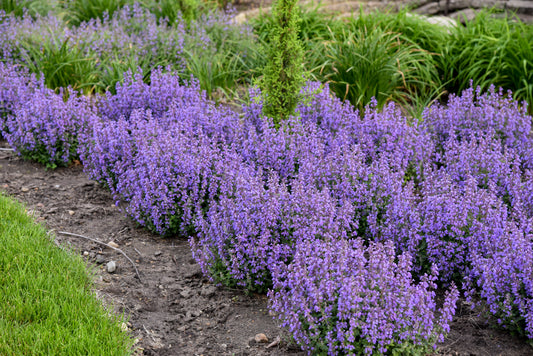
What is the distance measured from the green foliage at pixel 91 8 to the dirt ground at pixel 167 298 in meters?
5.02

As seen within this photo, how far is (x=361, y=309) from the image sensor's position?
2980 millimetres

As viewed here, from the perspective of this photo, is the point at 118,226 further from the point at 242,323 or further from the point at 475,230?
the point at 475,230

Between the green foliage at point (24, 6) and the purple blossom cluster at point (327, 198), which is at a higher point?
the green foliage at point (24, 6)

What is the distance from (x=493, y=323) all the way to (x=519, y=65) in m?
4.42

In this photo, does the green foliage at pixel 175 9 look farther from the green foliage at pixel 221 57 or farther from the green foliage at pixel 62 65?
the green foliage at pixel 62 65

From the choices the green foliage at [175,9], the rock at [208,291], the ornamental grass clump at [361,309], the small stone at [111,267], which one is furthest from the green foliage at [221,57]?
the ornamental grass clump at [361,309]

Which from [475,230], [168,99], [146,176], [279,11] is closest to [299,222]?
A: [475,230]

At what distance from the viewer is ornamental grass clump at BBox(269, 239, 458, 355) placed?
9.63 feet

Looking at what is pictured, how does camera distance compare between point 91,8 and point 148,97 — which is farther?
point 91,8

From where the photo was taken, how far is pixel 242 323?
141 inches

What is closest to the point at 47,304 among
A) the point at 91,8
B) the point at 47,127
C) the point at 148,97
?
the point at 47,127

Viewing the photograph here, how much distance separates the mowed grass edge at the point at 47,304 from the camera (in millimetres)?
3096

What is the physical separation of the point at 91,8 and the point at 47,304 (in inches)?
280

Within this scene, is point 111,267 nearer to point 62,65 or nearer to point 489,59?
point 62,65
